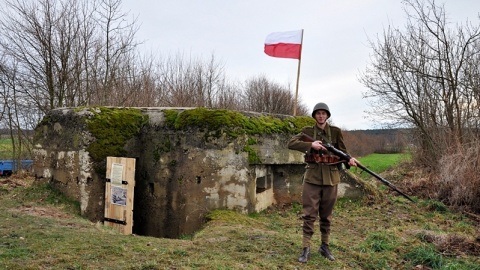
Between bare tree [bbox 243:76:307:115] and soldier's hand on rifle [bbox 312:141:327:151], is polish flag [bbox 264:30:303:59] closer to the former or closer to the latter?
soldier's hand on rifle [bbox 312:141:327:151]

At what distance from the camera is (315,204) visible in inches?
188

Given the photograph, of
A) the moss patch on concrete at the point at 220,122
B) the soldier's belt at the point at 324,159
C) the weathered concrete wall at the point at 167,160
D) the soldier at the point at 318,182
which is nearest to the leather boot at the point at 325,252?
the soldier at the point at 318,182

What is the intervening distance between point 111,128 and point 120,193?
1.44m

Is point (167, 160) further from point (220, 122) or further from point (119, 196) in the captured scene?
point (220, 122)

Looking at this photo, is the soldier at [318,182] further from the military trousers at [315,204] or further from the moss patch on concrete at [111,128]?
the moss patch on concrete at [111,128]

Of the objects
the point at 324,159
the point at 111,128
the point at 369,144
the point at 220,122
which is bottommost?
the point at 324,159

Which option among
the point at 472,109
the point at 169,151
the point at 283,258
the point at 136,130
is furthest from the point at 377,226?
the point at 472,109

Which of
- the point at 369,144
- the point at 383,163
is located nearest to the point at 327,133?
the point at 383,163

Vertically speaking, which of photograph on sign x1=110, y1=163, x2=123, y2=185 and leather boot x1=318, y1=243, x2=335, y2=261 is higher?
photograph on sign x1=110, y1=163, x2=123, y2=185

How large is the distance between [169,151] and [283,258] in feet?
12.7

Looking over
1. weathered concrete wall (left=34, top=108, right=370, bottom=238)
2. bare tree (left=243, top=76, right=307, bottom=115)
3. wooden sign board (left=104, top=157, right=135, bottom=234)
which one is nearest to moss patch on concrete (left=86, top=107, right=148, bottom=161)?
weathered concrete wall (left=34, top=108, right=370, bottom=238)

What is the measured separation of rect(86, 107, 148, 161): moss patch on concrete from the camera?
8.09 m

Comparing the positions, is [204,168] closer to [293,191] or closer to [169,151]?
[169,151]

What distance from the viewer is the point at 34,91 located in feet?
46.7
